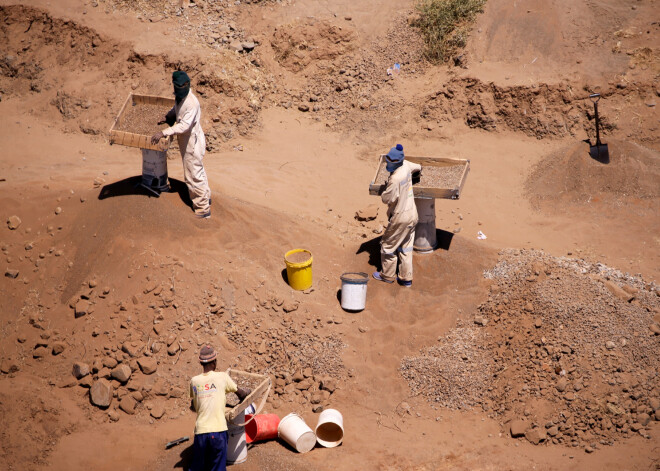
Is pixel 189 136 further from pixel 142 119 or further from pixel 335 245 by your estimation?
pixel 335 245

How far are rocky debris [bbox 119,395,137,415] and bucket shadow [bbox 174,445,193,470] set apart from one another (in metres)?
0.87

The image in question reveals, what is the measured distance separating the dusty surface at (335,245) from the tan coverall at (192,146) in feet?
0.90

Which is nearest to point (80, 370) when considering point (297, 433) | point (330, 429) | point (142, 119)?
point (297, 433)

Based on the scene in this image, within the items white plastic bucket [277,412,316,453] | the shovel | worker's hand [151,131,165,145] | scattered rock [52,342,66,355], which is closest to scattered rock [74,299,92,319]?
scattered rock [52,342,66,355]

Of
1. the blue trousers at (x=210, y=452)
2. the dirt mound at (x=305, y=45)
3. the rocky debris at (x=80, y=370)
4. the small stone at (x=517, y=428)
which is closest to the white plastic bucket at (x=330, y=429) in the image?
the blue trousers at (x=210, y=452)

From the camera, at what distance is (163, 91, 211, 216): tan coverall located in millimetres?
7375

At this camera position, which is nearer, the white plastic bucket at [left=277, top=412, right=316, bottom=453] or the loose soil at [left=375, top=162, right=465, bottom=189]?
the white plastic bucket at [left=277, top=412, right=316, bottom=453]

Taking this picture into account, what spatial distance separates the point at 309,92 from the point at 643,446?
395 inches

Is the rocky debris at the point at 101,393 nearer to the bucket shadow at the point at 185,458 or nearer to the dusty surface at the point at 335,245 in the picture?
the dusty surface at the point at 335,245

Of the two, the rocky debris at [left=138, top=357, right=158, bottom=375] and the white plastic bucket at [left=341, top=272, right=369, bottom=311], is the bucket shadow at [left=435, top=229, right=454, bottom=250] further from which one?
the rocky debris at [left=138, top=357, right=158, bottom=375]

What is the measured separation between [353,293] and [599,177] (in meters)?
6.03

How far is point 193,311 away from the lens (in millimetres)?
6988

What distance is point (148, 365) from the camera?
6.51m


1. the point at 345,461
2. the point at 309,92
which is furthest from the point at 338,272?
the point at 309,92
